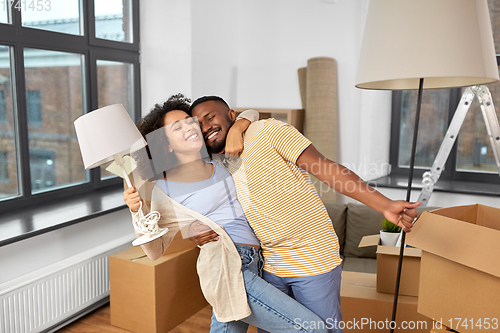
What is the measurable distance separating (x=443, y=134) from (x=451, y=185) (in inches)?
20.1

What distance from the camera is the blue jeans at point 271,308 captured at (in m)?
1.23

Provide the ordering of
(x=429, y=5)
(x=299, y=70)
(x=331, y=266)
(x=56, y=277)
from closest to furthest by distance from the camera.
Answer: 1. (x=429, y=5)
2. (x=331, y=266)
3. (x=56, y=277)
4. (x=299, y=70)

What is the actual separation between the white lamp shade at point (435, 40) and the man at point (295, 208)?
1.11ft

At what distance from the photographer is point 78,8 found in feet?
9.36

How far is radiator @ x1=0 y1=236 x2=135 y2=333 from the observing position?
6.82 feet

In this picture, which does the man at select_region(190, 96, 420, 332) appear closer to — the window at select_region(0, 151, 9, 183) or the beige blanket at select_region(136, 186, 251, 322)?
the beige blanket at select_region(136, 186, 251, 322)

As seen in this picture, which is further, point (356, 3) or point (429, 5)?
point (356, 3)

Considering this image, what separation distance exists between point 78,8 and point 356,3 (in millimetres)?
2173

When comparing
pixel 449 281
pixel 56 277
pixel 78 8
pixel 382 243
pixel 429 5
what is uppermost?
pixel 78 8

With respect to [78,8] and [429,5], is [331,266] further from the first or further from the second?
[78,8]

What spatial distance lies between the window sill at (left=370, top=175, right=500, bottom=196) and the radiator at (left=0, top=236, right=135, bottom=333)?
2.18 metres

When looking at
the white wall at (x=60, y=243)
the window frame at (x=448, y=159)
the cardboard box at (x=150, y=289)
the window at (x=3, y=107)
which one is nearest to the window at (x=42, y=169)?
the window at (x=3, y=107)

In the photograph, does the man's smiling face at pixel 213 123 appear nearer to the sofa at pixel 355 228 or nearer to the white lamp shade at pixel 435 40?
the white lamp shade at pixel 435 40

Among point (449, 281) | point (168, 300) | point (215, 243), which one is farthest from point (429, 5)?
point (168, 300)
